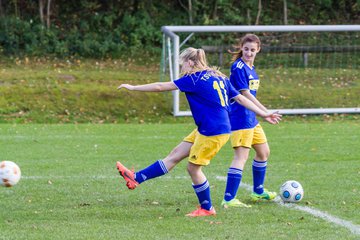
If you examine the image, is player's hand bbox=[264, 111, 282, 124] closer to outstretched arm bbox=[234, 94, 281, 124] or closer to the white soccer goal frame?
outstretched arm bbox=[234, 94, 281, 124]

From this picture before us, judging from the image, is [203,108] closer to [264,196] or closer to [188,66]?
[188,66]

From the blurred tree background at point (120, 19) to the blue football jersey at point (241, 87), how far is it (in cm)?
1559

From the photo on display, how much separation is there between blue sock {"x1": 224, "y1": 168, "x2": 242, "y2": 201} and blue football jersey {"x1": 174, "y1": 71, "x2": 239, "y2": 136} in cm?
66

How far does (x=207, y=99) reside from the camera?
7410mm

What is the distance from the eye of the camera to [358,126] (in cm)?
1709

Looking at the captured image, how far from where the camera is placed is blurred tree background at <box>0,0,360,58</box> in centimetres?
2362

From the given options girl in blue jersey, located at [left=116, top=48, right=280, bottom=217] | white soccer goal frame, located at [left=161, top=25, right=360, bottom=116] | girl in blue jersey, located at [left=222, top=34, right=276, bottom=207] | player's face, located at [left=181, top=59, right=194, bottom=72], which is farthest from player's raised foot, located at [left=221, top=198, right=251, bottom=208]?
white soccer goal frame, located at [left=161, top=25, right=360, bottom=116]

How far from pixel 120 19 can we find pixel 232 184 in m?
18.1

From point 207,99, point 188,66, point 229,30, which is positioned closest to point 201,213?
point 207,99

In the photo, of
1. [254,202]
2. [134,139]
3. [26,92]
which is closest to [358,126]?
[134,139]

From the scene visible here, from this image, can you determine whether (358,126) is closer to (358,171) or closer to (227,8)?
(358,171)

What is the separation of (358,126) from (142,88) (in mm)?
10580

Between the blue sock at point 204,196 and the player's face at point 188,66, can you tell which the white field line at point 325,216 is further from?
the player's face at point 188,66

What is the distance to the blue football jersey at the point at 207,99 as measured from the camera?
Answer: 7398 mm
